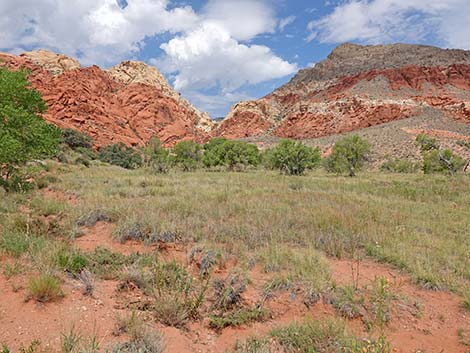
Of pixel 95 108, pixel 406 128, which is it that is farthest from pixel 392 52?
pixel 95 108

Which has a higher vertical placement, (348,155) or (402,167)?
(348,155)

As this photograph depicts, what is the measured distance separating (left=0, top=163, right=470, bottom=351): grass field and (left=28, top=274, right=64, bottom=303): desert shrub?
0.04ft

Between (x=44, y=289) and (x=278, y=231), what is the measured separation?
4.69m

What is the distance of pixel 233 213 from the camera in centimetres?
863

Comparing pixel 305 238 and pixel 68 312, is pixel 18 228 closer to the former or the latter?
pixel 68 312

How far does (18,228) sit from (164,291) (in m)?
3.98

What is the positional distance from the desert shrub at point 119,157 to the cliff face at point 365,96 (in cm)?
4043

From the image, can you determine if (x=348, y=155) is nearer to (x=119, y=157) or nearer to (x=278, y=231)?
(x=278, y=231)

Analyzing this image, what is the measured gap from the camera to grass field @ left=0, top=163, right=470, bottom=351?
16.4ft

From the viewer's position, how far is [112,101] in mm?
62719

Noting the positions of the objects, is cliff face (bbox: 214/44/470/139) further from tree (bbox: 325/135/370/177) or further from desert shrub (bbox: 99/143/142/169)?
desert shrub (bbox: 99/143/142/169)

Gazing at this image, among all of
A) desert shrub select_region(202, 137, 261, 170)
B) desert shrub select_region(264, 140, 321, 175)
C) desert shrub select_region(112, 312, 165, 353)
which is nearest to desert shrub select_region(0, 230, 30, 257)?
desert shrub select_region(112, 312, 165, 353)

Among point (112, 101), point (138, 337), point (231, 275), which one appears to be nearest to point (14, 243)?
point (138, 337)

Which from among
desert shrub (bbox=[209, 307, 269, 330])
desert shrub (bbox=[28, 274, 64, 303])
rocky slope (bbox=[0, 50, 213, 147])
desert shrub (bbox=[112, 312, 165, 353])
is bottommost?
desert shrub (bbox=[209, 307, 269, 330])
